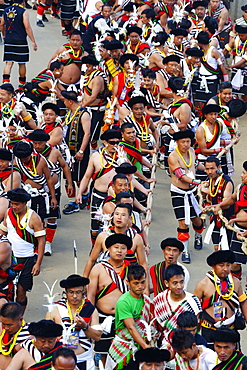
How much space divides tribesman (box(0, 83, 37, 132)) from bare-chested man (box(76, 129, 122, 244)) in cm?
133

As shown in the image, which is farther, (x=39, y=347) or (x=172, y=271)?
(x=172, y=271)

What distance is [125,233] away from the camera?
866cm

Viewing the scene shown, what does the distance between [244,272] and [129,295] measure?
3545 millimetres

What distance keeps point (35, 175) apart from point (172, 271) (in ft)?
9.93

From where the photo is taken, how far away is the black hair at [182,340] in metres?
6.82

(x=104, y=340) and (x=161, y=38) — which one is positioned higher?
(x=161, y=38)

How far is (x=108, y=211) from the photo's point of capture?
920 cm

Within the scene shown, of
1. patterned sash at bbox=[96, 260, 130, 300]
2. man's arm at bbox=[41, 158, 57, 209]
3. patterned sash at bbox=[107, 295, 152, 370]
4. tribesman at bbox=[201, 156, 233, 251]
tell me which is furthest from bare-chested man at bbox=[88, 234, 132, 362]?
man's arm at bbox=[41, 158, 57, 209]

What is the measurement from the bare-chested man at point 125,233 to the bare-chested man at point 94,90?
433 centimetres

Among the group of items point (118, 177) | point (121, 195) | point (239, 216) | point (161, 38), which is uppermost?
point (161, 38)

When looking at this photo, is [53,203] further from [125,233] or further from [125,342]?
[125,342]

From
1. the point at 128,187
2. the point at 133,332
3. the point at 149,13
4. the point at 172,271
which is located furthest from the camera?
the point at 149,13

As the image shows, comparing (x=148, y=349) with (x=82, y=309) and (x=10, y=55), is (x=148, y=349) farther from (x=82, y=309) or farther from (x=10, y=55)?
(x=10, y=55)

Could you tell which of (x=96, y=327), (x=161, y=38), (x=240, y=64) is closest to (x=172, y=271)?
(x=96, y=327)
